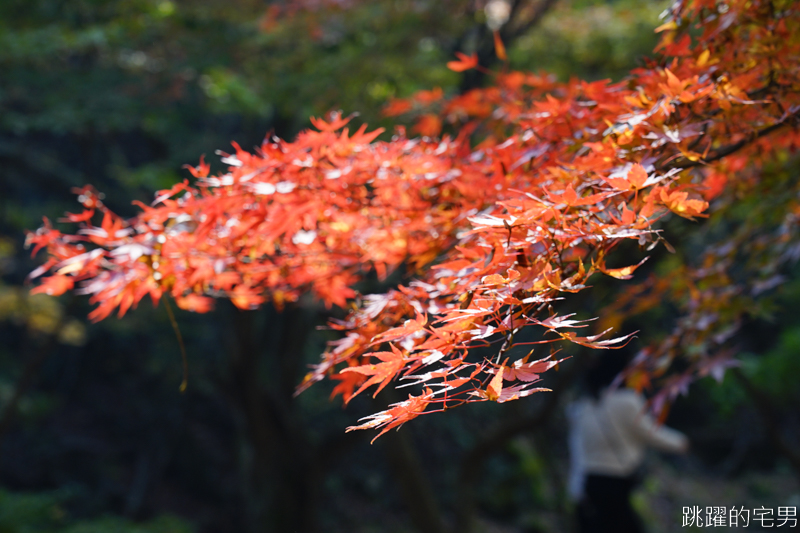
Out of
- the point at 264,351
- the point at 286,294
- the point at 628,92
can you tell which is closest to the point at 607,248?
the point at 628,92

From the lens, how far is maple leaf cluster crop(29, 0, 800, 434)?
0.90 metres

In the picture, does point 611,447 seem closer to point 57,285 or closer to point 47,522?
point 57,285

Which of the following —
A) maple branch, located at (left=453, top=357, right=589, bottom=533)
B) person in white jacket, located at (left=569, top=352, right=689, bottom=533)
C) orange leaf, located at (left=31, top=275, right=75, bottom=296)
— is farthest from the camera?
maple branch, located at (left=453, top=357, right=589, bottom=533)

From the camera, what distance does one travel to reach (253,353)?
15.5 ft

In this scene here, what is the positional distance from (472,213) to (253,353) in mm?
3713

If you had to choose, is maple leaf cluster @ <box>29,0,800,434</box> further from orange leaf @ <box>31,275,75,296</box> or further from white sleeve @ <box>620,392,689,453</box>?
white sleeve @ <box>620,392,689,453</box>

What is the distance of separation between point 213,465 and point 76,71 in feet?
17.3

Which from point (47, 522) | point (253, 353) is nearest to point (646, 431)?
point (253, 353)

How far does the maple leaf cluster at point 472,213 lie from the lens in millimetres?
900

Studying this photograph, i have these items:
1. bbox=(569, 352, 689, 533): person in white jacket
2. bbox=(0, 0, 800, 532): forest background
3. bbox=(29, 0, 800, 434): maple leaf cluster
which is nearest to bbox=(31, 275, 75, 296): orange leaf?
bbox=(29, 0, 800, 434): maple leaf cluster

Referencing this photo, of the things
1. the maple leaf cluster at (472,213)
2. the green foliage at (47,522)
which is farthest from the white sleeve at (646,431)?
the green foliage at (47,522)

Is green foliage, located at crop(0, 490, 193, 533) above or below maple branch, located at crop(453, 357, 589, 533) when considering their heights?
below

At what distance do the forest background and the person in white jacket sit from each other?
53cm

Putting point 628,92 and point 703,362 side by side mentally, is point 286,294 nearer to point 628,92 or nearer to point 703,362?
point 628,92
